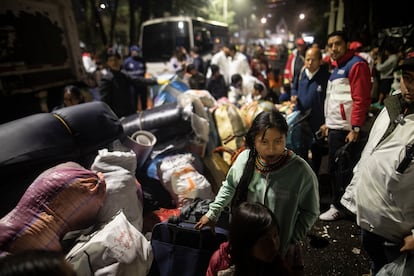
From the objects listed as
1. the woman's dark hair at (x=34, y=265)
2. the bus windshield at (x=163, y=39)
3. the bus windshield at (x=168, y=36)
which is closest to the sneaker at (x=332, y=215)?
the woman's dark hair at (x=34, y=265)

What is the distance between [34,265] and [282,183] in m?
1.25

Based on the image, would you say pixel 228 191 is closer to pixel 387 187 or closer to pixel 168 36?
pixel 387 187

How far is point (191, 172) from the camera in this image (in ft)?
9.98

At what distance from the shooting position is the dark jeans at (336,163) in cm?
291

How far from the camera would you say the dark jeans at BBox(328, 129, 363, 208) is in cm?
291

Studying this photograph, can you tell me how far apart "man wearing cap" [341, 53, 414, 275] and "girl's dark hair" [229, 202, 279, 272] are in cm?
89

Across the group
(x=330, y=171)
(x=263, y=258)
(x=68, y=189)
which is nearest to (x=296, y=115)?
(x=330, y=171)

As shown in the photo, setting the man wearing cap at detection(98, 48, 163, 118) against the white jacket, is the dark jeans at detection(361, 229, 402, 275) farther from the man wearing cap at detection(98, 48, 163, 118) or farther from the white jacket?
the man wearing cap at detection(98, 48, 163, 118)

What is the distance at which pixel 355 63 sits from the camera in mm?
2789

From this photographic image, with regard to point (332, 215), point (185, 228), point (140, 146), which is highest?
point (140, 146)

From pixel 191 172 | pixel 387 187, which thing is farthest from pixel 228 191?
pixel 191 172

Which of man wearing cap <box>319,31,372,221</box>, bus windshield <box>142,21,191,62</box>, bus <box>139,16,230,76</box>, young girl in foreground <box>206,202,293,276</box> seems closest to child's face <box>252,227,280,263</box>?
young girl in foreground <box>206,202,293,276</box>

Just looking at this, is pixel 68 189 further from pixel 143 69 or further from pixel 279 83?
pixel 279 83

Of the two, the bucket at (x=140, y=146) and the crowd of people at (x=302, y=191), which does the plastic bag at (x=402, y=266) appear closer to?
the crowd of people at (x=302, y=191)
